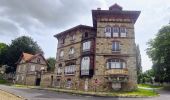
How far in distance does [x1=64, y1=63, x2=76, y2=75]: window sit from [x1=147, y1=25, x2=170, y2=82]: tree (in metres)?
22.6

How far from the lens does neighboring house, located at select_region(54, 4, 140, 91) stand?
98.4 feet

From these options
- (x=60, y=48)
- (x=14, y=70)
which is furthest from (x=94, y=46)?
(x=14, y=70)

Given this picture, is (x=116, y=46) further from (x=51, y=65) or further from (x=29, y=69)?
(x=51, y=65)

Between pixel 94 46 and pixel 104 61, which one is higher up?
pixel 94 46

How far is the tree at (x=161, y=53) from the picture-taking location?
143ft

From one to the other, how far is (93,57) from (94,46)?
80.7 inches

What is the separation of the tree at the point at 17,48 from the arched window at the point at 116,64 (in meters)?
44.3

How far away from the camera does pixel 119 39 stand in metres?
32.2

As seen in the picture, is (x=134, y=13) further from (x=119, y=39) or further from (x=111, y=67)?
(x=111, y=67)

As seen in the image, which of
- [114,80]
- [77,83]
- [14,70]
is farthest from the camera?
[14,70]

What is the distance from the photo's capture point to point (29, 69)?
5631cm

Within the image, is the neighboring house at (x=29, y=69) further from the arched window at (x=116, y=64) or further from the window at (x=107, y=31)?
the window at (x=107, y=31)

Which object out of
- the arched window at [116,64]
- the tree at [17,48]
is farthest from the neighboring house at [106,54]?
the tree at [17,48]

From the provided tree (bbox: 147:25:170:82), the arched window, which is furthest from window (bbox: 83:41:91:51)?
tree (bbox: 147:25:170:82)
